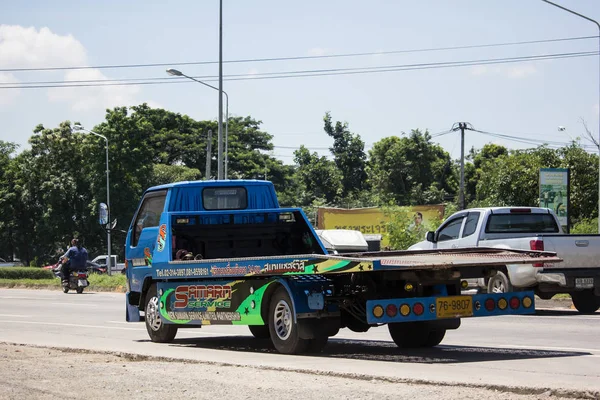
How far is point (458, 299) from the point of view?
1101 cm

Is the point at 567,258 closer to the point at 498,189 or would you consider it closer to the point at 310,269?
the point at 310,269

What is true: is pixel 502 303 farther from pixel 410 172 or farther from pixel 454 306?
pixel 410 172

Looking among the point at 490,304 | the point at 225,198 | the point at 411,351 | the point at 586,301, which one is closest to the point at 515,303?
the point at 490,304

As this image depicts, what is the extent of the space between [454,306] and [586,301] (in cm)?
873

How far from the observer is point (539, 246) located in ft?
56.3

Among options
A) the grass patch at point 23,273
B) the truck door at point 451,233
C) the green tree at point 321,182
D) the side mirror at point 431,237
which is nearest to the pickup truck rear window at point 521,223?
the truck door at point 451,233

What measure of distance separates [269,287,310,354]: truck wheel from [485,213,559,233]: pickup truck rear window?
8570 millimetres

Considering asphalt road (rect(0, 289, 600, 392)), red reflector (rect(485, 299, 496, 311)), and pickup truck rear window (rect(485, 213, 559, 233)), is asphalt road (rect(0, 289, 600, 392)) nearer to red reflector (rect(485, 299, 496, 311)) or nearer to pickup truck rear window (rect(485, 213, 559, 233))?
red reflector (rect(485, 299, 496, 311))

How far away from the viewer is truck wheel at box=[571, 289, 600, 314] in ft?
61.3

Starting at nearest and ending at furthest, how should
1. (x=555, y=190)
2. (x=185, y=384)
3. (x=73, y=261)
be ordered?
(x=185, y=384)
(x=555, y=190)
(x=73, y=261)

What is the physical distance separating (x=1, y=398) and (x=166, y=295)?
18.4 ft

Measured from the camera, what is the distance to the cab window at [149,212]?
14.7 metres

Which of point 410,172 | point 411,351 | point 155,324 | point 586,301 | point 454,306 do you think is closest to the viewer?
point 454,306

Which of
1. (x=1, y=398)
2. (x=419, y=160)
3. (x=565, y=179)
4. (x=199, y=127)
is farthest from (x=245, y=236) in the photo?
(x=199, y=127)
